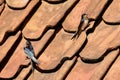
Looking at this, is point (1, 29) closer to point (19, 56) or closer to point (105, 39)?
point (19, 56)


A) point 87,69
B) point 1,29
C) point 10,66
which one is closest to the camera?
point 87,69

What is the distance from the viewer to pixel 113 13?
3.44m

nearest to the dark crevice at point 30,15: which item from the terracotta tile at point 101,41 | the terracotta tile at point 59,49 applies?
the terracotta tile at point 59,49

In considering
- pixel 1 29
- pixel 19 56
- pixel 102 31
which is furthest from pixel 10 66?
pixel 102 31

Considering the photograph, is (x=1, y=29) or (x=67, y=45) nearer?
(x=67, y=45)

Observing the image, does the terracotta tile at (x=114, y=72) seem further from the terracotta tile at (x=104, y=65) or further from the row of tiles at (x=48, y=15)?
the row of tiles at (x=48, y=15)

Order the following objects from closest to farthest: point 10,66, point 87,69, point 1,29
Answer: point 87,69 → point 10,66 → point 1,29

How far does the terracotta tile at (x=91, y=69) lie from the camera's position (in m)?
3.15

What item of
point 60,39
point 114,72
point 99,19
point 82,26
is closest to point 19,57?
point 60,39

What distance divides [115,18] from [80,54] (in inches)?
11.7

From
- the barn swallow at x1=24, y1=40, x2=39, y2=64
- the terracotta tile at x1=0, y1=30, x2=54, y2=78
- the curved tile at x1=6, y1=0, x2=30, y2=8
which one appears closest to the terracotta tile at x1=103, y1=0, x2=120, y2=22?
the terracotta tile at x1=0, y1=30, x2=54, y2=78

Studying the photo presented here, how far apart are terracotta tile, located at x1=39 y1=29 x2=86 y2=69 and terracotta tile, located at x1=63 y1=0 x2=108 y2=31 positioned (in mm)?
52

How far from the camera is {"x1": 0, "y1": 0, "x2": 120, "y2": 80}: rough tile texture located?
3.24 metres

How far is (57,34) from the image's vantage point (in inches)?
139
